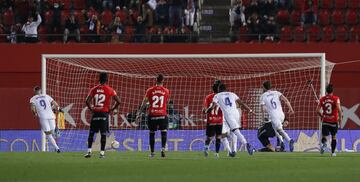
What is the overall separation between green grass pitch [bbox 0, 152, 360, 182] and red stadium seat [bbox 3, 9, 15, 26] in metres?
15.3

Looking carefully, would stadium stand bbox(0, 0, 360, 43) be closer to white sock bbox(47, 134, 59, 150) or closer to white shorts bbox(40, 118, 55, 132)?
white shorts bbox(40, 118, 55, 132)

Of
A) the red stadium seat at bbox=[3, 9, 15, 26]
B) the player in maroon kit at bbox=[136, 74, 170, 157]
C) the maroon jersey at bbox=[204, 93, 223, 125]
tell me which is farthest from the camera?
the red stadium seat at bbox=[3, 9, 15, 26]

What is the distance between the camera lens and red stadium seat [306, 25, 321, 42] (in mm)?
38006

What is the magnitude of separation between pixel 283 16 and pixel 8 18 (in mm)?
9575

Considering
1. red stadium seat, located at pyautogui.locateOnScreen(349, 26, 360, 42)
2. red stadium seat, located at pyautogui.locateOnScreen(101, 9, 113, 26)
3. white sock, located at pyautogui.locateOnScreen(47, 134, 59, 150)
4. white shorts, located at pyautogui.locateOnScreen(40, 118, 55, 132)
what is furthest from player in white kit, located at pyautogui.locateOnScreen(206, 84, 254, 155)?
red stadium seat, located at pyautogui.locateOnScreen(101, 9, 113, 26)

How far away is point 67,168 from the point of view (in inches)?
800

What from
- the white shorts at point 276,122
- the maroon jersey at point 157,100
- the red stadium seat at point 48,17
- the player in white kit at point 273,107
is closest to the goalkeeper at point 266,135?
the player in white kit at point 273,107

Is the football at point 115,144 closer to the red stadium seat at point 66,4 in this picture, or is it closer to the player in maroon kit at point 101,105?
the red stadium seat at point 66,4

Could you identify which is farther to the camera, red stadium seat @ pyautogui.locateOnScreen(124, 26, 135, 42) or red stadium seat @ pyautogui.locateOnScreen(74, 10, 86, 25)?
red stadium seat @ pyautogui.locateOnScreen(74, 10, 86, 25)

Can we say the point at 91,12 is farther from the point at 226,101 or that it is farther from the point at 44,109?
the point at 226,101

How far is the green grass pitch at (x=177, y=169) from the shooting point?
58.6ft

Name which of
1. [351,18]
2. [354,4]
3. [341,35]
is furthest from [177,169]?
[354,4]

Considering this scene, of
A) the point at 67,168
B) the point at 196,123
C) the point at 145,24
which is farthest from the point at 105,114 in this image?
the point at 145,24

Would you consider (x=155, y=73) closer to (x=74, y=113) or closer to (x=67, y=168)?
(x=74, y=113)
